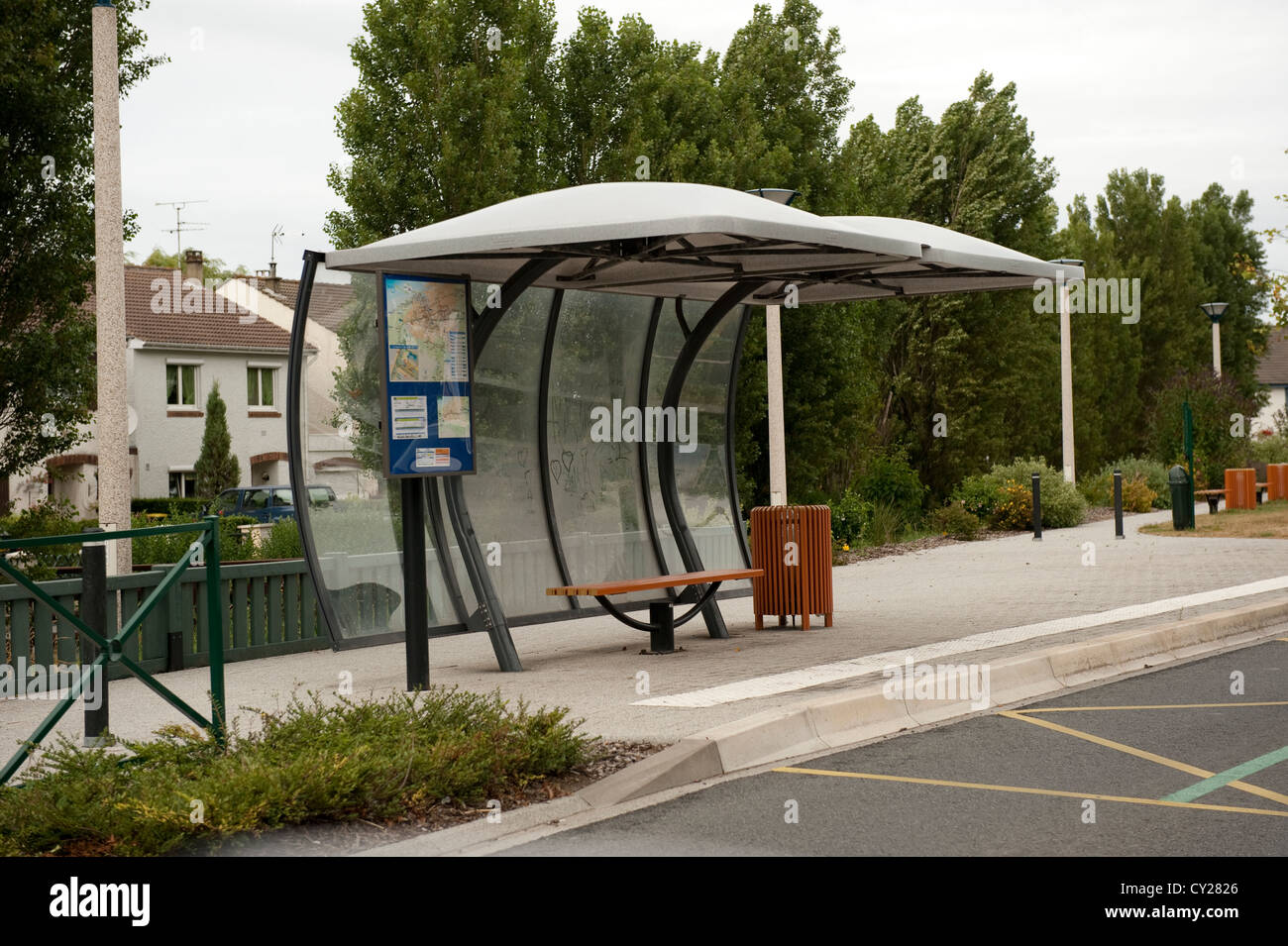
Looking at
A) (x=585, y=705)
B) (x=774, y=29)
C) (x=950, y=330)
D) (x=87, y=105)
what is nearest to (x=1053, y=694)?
(x=585, y=705)

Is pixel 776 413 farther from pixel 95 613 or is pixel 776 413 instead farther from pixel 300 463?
pixel 95 613

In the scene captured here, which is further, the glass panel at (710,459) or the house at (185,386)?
the house at (185,386)

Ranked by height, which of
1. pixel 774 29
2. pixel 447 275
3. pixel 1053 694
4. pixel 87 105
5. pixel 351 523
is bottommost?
pixel 1053 694

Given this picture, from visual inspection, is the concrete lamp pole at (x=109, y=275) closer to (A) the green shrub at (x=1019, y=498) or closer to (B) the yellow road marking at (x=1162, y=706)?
(B) the yellow road marking at (x=1162, y=706)

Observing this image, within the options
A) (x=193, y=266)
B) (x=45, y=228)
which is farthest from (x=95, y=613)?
(x=193, y=266)

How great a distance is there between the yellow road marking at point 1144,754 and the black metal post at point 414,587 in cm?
388

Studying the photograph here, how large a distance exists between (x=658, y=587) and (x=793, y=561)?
5.65 ft

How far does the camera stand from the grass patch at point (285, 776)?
5.77 m

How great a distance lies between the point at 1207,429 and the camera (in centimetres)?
3347

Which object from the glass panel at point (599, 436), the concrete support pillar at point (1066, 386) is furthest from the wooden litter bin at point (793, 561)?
the concrete support pillar at point (1066, 386)

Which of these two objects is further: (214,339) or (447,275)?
Result: (214,339)

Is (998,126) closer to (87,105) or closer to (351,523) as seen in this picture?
(87,105)

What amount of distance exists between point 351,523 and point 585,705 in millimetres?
2743
